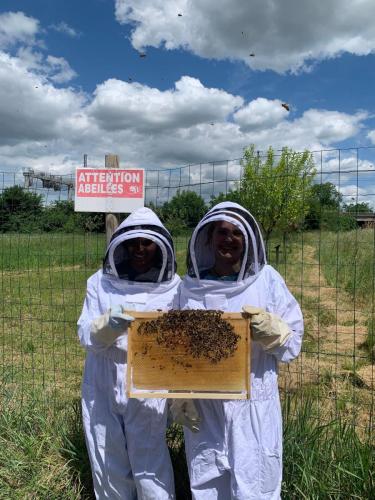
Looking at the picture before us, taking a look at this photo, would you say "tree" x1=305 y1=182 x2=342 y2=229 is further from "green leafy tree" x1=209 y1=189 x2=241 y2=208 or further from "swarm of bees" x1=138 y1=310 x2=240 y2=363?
"swarm of bees" x1=138 y1=310 x2=240 y2=363

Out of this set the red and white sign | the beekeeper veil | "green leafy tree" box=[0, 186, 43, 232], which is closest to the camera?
the beekeeper veil

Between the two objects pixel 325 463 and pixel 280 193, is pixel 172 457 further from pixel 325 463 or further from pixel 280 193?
pixel 280 193

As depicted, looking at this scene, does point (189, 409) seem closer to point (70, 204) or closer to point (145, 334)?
point (145, 334)

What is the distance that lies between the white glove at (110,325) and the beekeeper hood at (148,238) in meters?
0.41

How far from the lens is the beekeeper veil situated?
2.55 m

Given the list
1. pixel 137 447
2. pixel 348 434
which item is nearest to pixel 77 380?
pixel 137 447

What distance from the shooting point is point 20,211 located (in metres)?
5.59

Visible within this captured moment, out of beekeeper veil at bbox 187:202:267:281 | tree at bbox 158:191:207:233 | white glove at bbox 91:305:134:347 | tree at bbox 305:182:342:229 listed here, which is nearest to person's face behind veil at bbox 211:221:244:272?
beekeeper veil at bbox 187:202:267:281

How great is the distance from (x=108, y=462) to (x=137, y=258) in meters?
1.29

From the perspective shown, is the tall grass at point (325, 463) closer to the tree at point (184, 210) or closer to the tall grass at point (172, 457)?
the tall grass at point (172, 457)

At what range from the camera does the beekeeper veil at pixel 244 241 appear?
2.55 meters

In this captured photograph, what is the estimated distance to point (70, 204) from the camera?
5309 millimetres

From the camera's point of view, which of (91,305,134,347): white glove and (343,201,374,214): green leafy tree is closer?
(91,305,134,347): white glove

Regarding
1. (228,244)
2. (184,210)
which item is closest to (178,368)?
(228,244)
